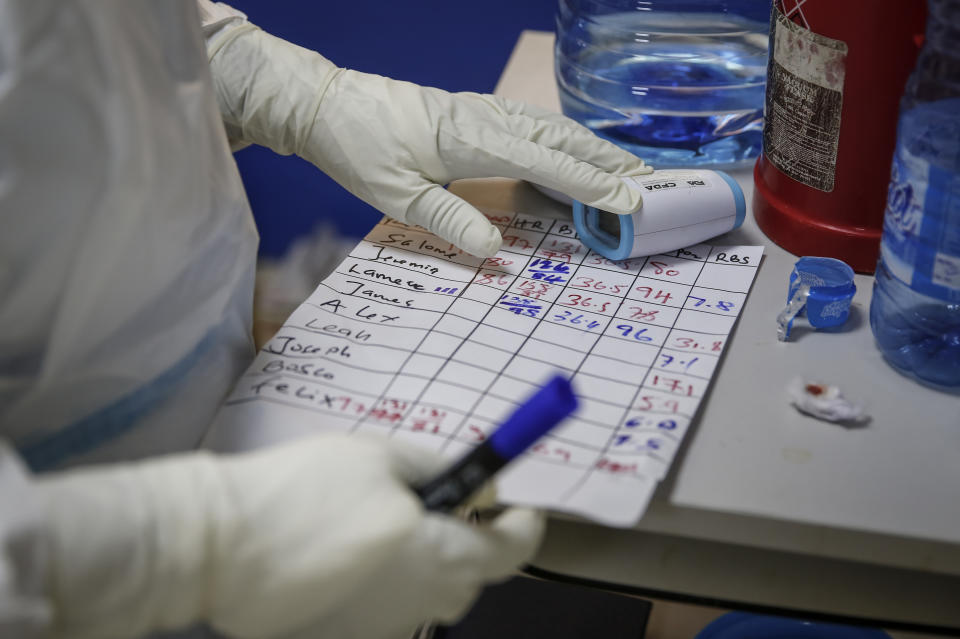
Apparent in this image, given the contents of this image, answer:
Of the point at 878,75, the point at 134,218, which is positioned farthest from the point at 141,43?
the point at 878,75

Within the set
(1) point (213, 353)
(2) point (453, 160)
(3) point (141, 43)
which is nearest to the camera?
(3) point (141, 43)

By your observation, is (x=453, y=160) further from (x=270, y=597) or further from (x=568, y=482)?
(x=270, y=597)

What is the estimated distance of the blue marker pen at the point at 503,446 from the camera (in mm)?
485

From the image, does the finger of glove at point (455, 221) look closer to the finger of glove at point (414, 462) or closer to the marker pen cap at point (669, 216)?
the marker pen cap at point (669, 216)

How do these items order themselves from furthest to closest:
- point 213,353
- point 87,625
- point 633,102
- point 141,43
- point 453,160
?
point 633,102 < point 453,160 < point 213,353 < point 141,43 < point 87,625

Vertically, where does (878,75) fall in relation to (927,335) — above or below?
above

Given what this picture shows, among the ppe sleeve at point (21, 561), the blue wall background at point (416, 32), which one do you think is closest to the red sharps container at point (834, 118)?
the ppe sleeve at point (21, 561)

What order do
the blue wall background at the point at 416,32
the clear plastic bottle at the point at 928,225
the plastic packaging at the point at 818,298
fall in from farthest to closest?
the blue wall background at the point at 416,32 < the plastic packaging at the point at 818,298 < the clear plastic bottle at the point at 928,225

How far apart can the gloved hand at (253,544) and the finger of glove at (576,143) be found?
0.46 m

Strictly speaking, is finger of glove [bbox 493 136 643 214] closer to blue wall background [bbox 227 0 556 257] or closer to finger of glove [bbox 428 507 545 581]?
finger of glove [bbox 428 507 545 581]

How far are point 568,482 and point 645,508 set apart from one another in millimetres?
56

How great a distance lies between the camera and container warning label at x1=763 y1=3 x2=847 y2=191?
0.76 meters

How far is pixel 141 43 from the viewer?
23.0 inches

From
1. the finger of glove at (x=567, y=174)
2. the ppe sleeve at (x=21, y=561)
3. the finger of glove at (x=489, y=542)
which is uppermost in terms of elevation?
the ppe sleeve at (x=21, y=561)
